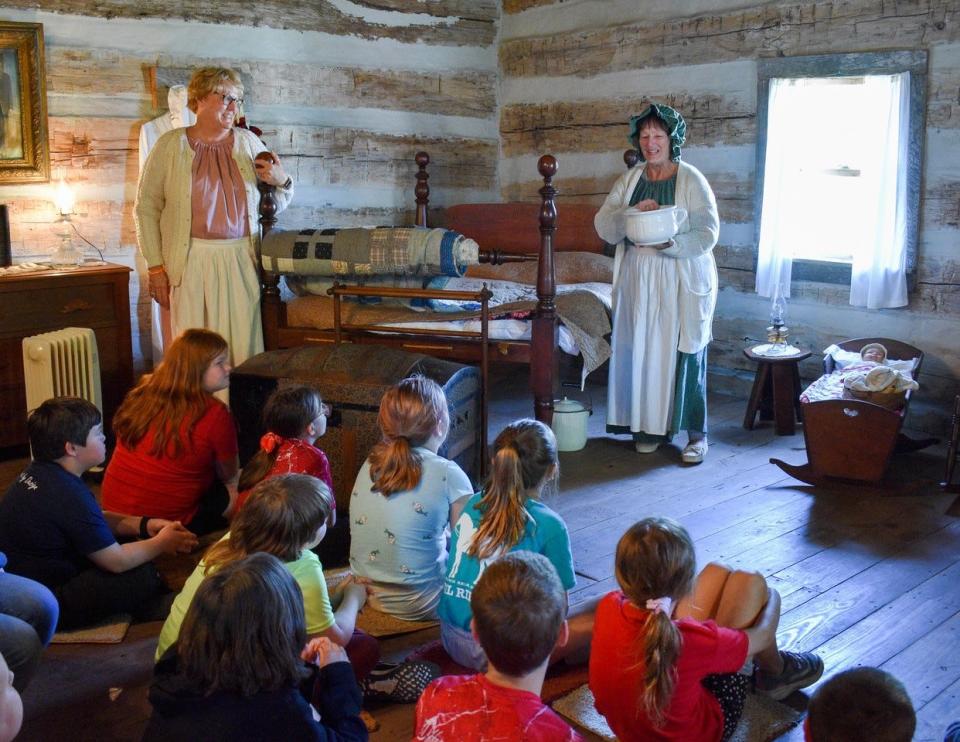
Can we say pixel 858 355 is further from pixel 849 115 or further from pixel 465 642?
pixel 465 642

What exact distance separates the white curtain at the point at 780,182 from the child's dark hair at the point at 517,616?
4787 mm

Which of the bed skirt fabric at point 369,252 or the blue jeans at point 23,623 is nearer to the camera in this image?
the blue jeans at point 23,623

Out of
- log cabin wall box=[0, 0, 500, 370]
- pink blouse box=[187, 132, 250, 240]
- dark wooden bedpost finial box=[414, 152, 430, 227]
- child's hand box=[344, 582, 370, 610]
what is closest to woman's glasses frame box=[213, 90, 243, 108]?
pink blouse box=[187, 132, 250, 240]

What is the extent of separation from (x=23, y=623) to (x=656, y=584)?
5.77 feet

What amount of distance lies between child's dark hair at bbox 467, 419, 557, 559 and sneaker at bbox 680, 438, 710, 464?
2.58 metres

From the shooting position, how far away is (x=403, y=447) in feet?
11.1

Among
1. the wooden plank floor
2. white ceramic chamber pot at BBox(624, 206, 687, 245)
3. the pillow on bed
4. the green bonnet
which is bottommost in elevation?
the wooden plank floor

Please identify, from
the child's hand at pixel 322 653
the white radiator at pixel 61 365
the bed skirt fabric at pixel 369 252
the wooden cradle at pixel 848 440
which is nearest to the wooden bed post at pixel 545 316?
the bed skirt fabric at pixel 369 252

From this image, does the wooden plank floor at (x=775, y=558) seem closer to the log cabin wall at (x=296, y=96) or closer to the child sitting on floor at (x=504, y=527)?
the child sitting on floor at (x=504, y=527)

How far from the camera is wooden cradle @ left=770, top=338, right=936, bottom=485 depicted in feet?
16.1

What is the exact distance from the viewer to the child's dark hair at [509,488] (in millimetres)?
2961

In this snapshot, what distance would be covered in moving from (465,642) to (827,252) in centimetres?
427

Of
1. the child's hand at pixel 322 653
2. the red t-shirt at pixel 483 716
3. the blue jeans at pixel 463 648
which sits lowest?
the blue jeans at pixel 463 648

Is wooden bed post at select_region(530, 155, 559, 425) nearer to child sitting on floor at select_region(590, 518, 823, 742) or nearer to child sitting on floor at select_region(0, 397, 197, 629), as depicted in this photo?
child sitting on floor at select_region(0, 397, 197, 629)
